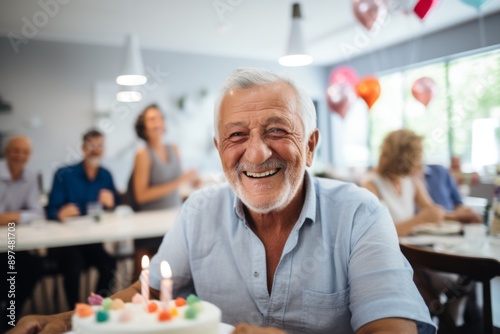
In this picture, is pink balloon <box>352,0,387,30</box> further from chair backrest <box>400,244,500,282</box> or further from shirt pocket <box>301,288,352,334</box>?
shirt pocket <box>301,288,352,334</box>

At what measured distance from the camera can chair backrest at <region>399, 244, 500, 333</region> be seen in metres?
1.59

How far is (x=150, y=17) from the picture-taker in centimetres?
525

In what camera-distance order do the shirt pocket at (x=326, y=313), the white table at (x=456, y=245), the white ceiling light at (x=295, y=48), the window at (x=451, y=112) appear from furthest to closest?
the window at (x=451, y=112)
the white ceiling light at (x=295, y=48)
the white table at (x=456, y=245)
the shirt pocket at (x=326, y=313)

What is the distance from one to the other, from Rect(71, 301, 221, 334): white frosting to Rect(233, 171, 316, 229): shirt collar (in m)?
0.45

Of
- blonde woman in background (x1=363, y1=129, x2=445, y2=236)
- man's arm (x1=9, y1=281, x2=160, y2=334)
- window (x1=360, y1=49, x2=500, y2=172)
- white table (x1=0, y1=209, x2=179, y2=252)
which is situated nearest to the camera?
man's arm (x1=9, y1=281, x2=160, y2=334)

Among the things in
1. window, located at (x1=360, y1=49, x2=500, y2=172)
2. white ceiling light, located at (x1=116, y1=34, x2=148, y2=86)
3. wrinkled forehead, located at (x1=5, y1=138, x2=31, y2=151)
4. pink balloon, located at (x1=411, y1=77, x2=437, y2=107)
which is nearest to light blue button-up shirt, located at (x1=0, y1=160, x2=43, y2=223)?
wrinkled forehead, located at (x1=5, y1=138, x2=31, y2=151)

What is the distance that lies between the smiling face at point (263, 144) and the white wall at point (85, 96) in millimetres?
5438

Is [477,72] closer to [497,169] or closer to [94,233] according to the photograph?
[497,169]

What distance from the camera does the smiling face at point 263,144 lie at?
3.79 ft

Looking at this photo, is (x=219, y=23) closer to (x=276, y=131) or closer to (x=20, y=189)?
(x=20, y=189)

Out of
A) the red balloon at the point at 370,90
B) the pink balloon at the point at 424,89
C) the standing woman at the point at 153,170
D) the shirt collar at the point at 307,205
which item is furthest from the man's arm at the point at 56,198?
the pink balloon at the point at 424,89

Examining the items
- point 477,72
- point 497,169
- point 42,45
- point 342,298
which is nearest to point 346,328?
point 342,298

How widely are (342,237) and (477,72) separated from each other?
4.55m

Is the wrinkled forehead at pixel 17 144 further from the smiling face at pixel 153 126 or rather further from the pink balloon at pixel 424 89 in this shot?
the pink balloon at pixel 424 89
